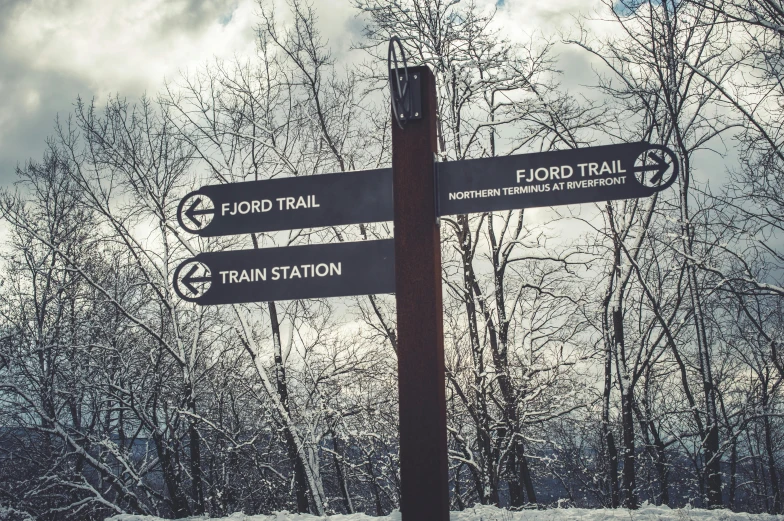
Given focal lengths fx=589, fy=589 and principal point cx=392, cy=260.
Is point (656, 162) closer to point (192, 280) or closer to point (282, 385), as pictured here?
point (192, 280)

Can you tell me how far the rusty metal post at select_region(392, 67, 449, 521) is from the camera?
231 cm

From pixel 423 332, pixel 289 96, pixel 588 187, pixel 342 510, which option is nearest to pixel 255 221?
pixel 423 332

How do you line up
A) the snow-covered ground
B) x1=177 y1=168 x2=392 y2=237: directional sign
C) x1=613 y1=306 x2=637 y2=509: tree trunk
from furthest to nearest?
1. x1=613 y1=306 x2=637 y2=509: tree trunk
2. the snow-covered ground
3. x1=177 y1=168 x2=392 y2=237: directional sign

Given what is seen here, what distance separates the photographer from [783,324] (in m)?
11.7

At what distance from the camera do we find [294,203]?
2973 millimetres

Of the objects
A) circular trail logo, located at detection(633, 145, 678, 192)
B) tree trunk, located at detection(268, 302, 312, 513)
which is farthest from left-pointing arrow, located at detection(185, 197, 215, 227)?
tree trunk, located at detection(268, 302, 312, 513)

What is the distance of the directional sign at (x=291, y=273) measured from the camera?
2732 mm

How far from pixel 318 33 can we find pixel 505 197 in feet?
32.2

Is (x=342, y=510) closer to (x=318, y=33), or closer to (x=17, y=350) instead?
(x=17, y=350)

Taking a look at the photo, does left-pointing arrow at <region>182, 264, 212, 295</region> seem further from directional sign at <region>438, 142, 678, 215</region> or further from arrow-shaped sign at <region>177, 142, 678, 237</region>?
directional sign at <region>438, 142, 678, 215</region>

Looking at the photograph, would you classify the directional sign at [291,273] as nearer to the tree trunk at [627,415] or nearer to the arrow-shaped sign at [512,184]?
the arrow-shaped sign at [512,184]

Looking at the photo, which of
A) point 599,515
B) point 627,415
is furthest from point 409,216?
point 627,415

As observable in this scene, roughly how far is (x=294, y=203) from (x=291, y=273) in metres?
0.37

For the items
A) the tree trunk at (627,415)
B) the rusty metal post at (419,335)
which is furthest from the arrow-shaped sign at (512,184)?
the tree trunk at (627,415)
